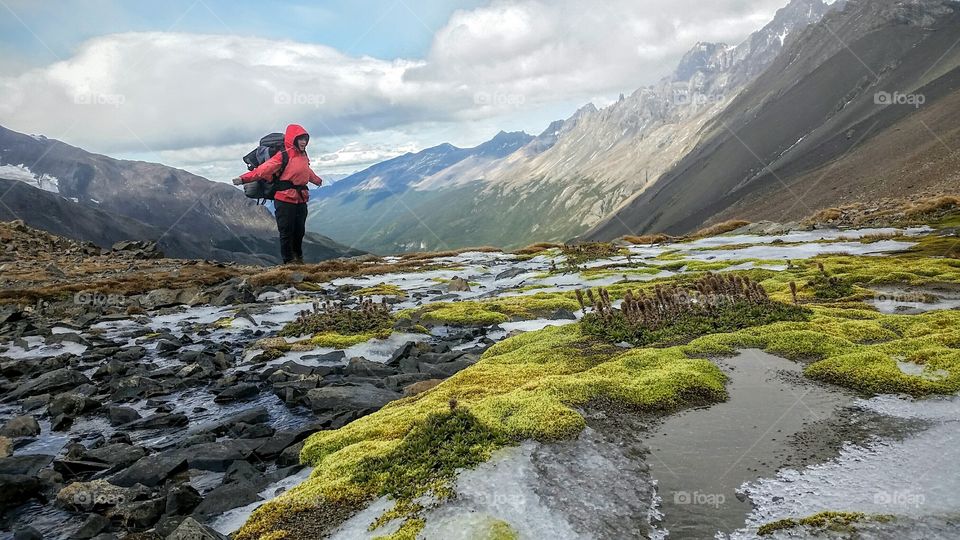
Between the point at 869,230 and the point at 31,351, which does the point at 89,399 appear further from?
the point at 869,230

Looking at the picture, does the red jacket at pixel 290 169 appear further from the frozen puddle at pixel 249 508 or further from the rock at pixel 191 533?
the rock at pixel 191 533

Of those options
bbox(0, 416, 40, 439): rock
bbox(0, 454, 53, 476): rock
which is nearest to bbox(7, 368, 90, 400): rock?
bbox(0, 416, 40, 439): rock

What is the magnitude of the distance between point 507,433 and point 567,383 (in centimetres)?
205

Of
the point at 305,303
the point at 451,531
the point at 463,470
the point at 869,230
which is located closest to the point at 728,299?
the point at 463,470

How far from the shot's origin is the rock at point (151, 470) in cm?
790

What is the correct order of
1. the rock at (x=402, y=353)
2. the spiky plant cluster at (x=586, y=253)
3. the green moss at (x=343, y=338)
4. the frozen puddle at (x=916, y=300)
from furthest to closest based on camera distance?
the spiky plant cluster at (x=586, y=253) → the green moss at (x=343, y=338) → the rock at (x=402, y=353) → the frozen puddle at (x=916, y=300)

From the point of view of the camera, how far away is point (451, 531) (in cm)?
539

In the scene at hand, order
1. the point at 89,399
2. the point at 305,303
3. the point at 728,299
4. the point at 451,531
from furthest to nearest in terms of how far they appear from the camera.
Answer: the point at 305,303 → the point at 728,299 → the point at 89,399 → the point at 451,531

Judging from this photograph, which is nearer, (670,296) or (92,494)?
(92,494)

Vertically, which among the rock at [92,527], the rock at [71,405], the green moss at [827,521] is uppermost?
the rock at [71,405]

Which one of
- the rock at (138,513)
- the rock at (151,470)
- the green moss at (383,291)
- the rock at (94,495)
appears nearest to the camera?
the rock at (138,513)

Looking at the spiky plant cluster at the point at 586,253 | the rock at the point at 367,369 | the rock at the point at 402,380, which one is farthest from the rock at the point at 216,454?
the spiky plant cluster at the point at 586,253

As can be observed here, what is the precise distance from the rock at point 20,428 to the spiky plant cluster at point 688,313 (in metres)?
12.2

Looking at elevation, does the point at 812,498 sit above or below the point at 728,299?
below
